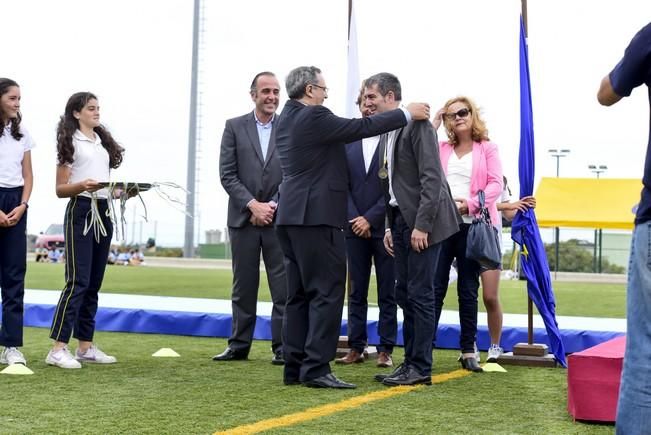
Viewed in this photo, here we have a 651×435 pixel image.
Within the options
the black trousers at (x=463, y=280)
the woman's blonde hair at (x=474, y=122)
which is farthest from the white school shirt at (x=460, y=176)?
→ the black trousers at (x=463, y=280)

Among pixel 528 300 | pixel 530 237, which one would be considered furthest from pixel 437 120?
pixel 528 300

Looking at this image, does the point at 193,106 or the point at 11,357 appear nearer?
the point at 11,357

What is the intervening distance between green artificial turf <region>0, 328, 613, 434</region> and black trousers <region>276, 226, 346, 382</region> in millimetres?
162

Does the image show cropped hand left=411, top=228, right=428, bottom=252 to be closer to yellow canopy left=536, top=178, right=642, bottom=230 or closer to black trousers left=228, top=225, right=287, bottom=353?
black trousers left=228, top=225, right=287, bottom=353

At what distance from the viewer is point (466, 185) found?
6.16 metres

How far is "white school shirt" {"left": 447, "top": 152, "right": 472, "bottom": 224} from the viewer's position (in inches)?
242

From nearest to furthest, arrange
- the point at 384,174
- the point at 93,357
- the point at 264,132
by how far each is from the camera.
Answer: the point at 384,174, the point at 93,357, the point at 264,132

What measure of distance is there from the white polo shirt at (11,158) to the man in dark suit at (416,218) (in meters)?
2.11

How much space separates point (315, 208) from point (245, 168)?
1.42m

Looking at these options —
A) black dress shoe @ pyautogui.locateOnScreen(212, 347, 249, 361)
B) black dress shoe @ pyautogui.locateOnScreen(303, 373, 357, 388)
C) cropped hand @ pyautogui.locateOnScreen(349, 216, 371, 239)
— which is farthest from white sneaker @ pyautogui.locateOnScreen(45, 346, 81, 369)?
cropped hand @ pyautogui.locateOnScreen(349, 216, 371, 239)

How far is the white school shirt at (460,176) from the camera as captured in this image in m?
6.16

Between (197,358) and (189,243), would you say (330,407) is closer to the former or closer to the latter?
(197,358)

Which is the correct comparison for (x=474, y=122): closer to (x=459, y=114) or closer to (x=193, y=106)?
(x=459, y=114)

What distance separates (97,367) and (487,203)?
8.66 ft
